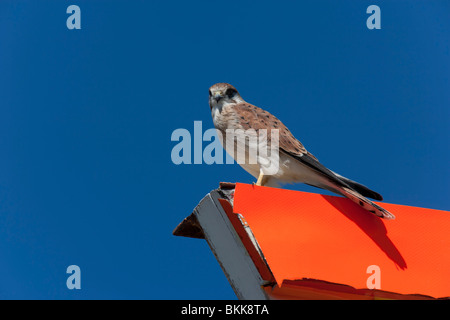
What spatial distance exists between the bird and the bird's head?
154 mm

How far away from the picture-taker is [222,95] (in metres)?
5.00

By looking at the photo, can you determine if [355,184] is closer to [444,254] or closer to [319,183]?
[319,183]

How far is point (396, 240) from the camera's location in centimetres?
370

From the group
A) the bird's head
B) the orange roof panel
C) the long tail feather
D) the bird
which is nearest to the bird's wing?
the bird

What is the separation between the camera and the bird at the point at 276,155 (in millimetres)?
4062

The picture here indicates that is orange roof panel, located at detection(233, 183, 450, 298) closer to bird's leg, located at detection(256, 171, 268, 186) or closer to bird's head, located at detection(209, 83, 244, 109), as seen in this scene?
bird's leg, located at detection(256, 171, 268, 186)

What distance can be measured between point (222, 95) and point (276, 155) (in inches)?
36.7

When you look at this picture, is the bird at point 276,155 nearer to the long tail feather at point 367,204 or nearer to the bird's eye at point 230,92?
the long tail feather at point 367,204

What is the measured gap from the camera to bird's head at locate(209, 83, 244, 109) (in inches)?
196

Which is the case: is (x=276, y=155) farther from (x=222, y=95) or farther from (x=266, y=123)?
(x=222, y=95)

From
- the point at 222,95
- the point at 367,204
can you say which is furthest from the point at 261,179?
the point at 222,95

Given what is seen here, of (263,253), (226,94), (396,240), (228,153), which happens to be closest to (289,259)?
(263,253)
